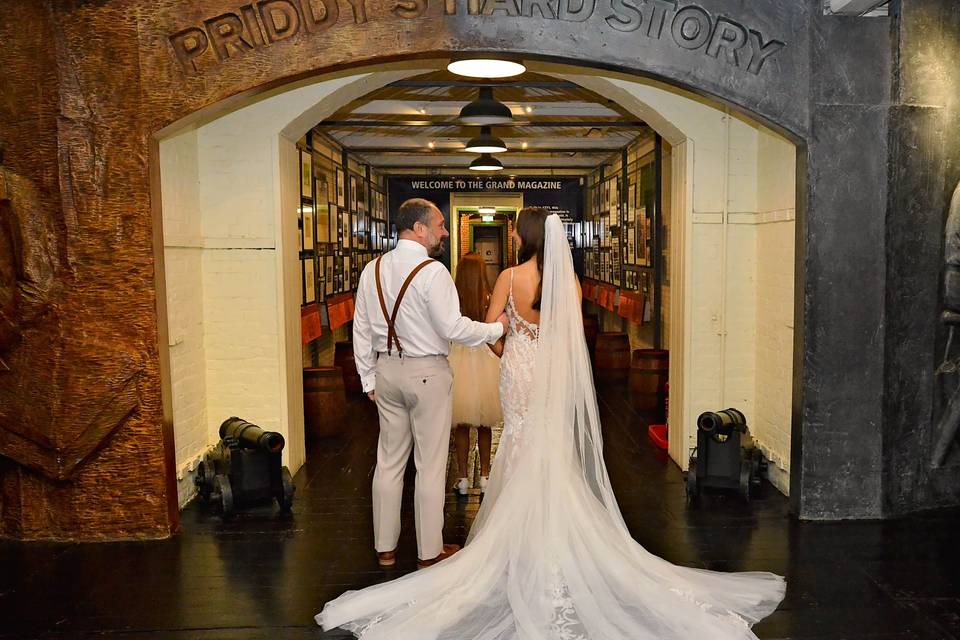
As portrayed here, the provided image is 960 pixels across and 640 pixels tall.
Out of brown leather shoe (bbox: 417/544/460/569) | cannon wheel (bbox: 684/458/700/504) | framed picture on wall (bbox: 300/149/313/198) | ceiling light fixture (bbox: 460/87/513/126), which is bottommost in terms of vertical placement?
brown leather shoe (bbox: 417/544/460/569)

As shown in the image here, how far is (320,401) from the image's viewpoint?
710 centimetres

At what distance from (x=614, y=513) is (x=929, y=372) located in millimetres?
2254

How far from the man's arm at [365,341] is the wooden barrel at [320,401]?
3022 millimetres

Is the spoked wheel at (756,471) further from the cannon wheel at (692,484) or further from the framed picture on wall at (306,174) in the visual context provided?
the framed picture on wall at (306,174)

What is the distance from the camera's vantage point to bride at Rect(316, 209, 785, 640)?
3.36m

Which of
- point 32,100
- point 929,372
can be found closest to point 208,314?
point 32,100

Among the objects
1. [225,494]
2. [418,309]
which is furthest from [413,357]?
[225,494]

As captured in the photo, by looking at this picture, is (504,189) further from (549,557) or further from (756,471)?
(549,557)

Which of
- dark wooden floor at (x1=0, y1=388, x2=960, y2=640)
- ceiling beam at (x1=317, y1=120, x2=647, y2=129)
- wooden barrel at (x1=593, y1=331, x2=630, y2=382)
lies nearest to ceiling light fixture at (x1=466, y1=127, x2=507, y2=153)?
ceiling beam at (x1=317, y1=120, x2=647, y2=129)

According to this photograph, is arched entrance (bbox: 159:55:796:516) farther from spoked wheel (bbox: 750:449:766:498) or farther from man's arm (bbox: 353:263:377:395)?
man's arm (bbox: 353:263:377:395)

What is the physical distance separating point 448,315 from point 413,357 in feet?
0.90

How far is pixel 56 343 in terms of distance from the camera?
14.6ft

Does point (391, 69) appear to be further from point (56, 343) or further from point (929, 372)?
point (929, 372)

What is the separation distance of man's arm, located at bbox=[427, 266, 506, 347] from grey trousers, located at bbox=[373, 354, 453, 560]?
0.56 ft
